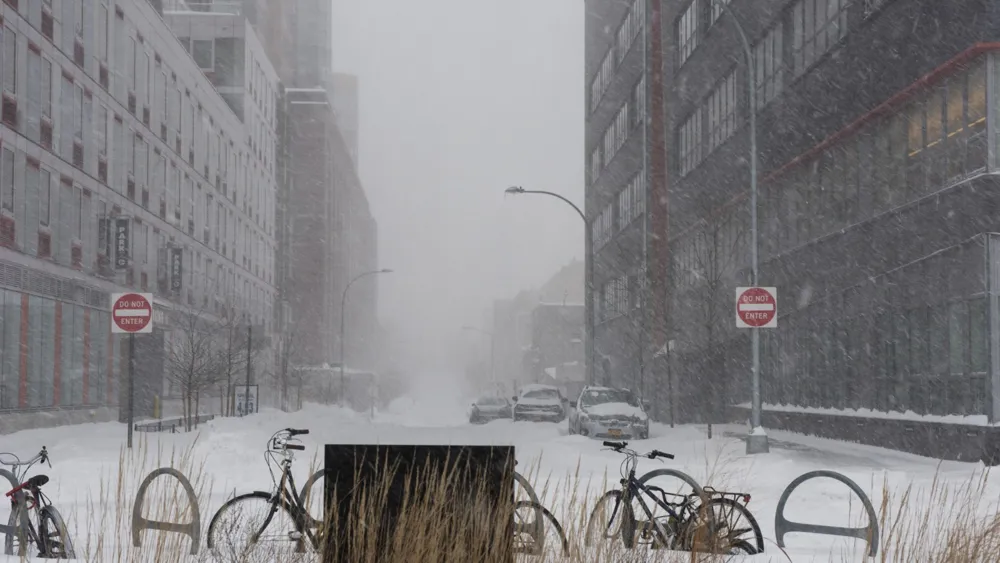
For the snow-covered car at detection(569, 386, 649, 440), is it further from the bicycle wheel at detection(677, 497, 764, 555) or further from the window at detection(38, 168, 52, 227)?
the bicycle wheel at detection(677, 497, 764, 555)

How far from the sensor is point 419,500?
655 cm

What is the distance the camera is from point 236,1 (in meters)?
104

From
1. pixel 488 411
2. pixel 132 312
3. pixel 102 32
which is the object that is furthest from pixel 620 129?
pixel 132 312

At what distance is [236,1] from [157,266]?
201 feet

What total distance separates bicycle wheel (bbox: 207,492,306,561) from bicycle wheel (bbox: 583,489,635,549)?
73.5 inches

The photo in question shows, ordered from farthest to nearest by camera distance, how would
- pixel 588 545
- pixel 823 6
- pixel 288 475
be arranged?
pixel 823 6 < pixel 288 475 < pixel 588 545

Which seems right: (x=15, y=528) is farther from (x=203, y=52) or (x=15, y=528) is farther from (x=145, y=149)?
(x=203, y=52)

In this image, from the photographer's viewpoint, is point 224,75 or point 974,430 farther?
point 224,75

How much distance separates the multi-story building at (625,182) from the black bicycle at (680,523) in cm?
3193

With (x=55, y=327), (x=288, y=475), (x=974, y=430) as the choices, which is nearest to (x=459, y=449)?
(x=288, y=475)

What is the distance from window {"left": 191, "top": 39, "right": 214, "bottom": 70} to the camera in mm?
72750

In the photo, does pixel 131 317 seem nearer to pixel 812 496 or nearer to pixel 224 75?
pixel 812 496

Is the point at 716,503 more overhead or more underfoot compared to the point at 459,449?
more underfoot

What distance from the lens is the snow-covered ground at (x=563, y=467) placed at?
9.95m
